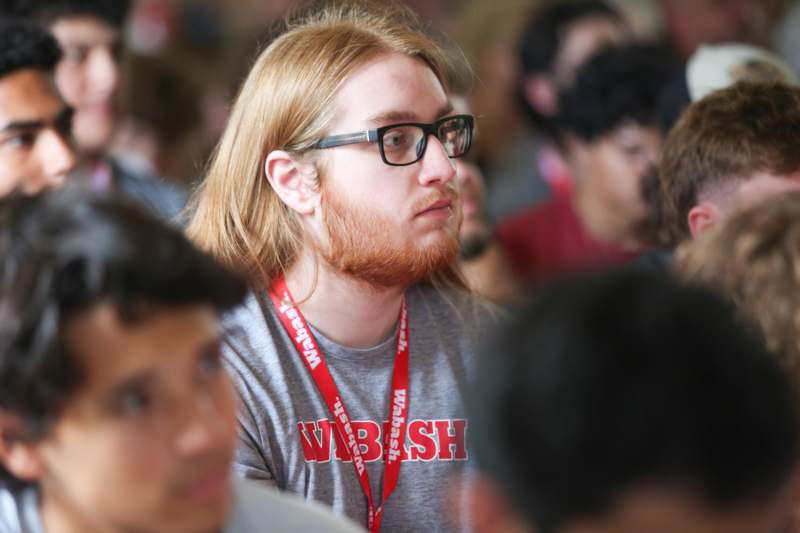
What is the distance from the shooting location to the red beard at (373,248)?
2.09m

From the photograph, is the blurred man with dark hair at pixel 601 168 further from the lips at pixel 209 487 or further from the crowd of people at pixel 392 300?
the lips at pixel 209 487

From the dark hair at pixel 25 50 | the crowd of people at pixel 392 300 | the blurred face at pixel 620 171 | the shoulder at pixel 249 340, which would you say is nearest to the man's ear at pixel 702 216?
the crowd of people at pixel 392 300

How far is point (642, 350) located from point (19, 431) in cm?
74

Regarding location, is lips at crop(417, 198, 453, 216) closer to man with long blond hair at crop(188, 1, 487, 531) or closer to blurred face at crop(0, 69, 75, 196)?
man with long blond hair at crop(188, 1, 487, 531)

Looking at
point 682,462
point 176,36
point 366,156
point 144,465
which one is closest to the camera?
point 682,462

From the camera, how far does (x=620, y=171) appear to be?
356 cm

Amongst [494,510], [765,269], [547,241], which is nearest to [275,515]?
[494,510]

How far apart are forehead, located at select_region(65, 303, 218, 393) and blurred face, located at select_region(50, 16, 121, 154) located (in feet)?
8.60

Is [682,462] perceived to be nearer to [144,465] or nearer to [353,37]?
[144,465]

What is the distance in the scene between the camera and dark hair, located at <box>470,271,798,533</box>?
936 mm

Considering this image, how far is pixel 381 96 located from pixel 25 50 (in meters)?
1.16

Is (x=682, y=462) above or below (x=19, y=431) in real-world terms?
below

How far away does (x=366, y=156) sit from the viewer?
82.7 inches

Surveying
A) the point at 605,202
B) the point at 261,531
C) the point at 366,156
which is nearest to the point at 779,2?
the point at 605,202
